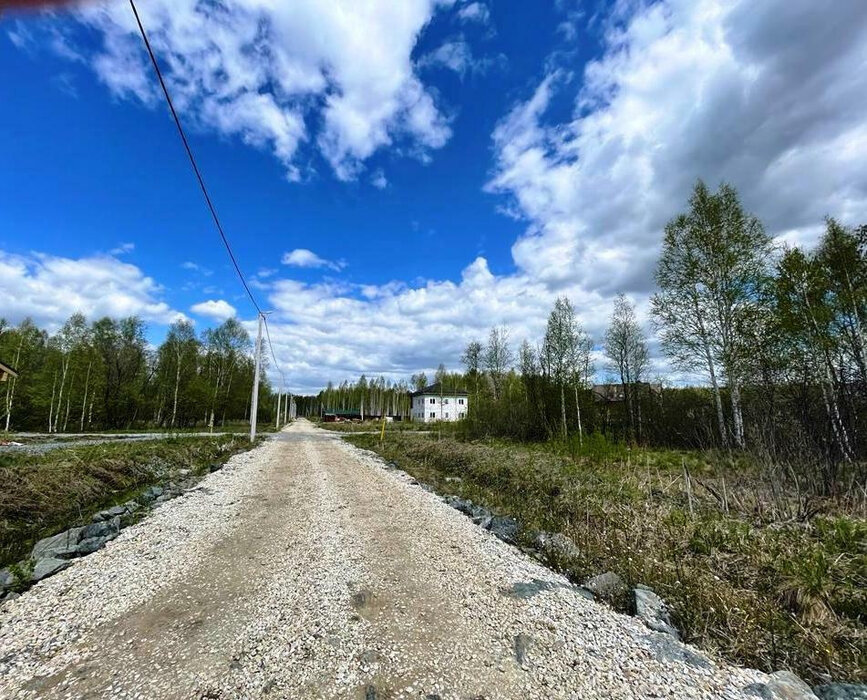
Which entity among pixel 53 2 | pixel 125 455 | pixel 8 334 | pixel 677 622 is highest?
pixel 8 334

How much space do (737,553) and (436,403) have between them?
69.9 m

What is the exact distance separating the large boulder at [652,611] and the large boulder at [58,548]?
668cm

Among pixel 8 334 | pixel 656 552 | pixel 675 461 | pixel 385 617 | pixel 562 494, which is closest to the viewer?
pixel 385 617

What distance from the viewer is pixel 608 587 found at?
13.6 ft

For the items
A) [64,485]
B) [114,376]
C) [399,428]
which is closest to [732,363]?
[64,485]

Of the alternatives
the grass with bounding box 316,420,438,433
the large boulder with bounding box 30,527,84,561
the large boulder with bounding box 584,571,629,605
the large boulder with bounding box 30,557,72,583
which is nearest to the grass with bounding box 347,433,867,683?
the large boulder with bounding box 584,571,629,605

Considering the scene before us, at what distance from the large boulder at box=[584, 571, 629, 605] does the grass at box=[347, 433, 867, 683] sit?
211 millimetres

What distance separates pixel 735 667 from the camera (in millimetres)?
2895

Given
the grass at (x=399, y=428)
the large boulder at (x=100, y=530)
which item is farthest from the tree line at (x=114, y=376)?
the large boulder at (x=100, y=530)

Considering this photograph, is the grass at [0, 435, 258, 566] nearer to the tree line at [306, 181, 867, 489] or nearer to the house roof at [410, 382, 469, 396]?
the tree line at [306, 181, 867, 489]

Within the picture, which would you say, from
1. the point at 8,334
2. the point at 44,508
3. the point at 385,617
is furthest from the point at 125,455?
the point at 8,334

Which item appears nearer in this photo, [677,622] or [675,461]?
[677,622]

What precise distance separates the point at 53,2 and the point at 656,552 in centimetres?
660

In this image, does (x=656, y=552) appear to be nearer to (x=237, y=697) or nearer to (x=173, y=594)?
(x=237, y=697)
